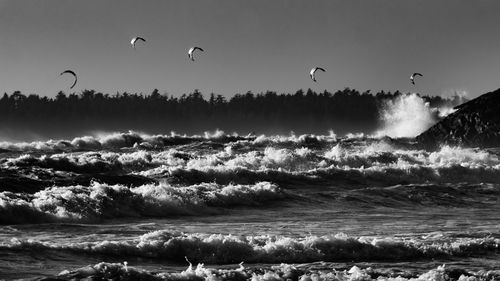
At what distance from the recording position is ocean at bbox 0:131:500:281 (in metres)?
15.4

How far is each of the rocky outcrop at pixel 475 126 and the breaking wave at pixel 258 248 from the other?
3232 centimetres

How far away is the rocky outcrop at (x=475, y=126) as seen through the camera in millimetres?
49625

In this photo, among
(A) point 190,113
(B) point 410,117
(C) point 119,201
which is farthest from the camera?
(A) point 190,113

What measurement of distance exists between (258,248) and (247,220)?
6.46 m

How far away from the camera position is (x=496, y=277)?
15.2 metres

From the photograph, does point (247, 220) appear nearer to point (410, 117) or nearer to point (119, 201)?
point (119, 201)

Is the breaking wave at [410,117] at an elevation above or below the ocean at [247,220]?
above

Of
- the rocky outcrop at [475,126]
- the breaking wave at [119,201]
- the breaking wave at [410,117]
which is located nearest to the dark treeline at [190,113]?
the breaking wave at [410,117]

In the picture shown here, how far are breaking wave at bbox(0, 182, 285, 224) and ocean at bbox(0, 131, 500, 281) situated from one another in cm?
4

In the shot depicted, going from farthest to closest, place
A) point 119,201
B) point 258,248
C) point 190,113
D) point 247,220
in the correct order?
point 190,113
point 119,201
point 247,220
point 258,248

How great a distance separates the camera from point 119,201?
23875 millimetres

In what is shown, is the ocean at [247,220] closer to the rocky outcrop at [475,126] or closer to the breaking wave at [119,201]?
the breaking wave at [119,201]

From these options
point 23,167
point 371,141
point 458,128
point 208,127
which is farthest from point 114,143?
point 208,127

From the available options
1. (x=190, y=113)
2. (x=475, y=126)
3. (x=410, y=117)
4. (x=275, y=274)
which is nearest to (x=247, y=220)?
(x=275, y=274)
